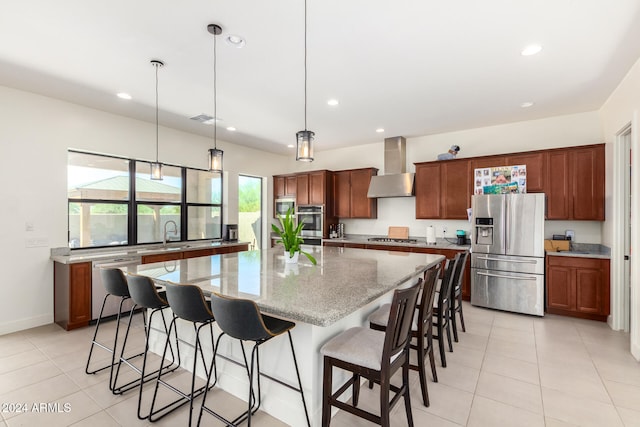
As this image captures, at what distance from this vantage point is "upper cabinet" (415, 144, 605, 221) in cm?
394

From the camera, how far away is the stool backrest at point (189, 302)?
177 cm

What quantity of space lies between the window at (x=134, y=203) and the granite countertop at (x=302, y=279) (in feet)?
7.39

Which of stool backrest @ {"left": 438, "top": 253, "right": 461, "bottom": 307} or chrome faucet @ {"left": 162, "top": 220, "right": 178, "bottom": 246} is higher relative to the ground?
chrome faucet @ {"left": 162, "top": 220, "right": 178, "bottom": 246}

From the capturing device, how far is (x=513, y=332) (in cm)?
347

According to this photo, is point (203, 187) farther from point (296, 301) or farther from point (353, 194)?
point (296, 301)

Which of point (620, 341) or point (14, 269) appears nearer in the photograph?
point (620, 341)

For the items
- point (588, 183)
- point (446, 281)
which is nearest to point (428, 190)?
point (588, 183)

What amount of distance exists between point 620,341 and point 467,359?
1.85 metres

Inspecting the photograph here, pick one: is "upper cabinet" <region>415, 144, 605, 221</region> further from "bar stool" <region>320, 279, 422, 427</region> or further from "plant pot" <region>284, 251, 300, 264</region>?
"bar stool" <region>320, 279, 422, 427</region>

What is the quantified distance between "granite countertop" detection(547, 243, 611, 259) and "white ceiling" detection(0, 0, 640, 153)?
1.88 meters

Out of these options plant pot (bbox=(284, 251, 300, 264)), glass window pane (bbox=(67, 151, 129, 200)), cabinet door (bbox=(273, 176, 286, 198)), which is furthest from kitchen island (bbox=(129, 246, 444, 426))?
cabinet door (bbox=(273, 176, 286, 198))

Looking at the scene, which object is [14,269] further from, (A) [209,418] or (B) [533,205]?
(B) [533,205]

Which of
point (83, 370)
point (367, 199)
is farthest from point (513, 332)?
point (83, 370)

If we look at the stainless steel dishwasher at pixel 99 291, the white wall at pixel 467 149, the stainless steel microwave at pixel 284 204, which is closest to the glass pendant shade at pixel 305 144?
the stainless steel dishwasher at pixel 99 291
